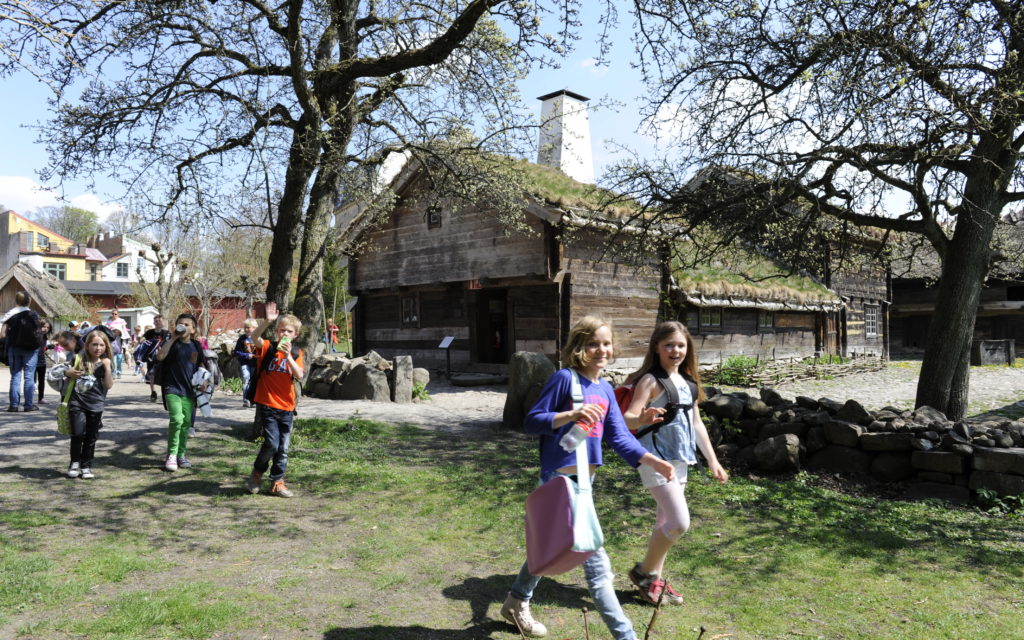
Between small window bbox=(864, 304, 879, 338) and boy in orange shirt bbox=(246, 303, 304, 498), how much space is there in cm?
2736

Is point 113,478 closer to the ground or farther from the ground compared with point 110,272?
closer to the ground

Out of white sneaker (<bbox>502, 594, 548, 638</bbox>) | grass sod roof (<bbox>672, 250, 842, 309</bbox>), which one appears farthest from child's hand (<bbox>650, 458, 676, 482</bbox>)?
grass sod roof (<bbox>672, 250, 842, 309</bbox>)

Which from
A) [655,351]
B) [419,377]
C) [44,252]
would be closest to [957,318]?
[655,351]

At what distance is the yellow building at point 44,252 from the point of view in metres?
55.8

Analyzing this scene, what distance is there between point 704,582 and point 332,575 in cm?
244

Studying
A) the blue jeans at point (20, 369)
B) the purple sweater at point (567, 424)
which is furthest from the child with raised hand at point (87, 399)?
the blue jeans at point (20, 369)

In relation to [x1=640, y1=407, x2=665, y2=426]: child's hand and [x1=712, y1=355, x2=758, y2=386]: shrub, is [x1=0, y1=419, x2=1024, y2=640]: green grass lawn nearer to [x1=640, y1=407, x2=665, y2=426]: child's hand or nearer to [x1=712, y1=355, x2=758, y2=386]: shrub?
[x1=640, y1=407, x2=665, y2=426]: child's hand

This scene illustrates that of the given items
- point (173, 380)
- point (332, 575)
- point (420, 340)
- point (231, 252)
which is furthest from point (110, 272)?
point (332, 575)

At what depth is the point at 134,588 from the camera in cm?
405

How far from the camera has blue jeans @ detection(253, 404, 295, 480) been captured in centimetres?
617

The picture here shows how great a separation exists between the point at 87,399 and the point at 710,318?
16.9 m

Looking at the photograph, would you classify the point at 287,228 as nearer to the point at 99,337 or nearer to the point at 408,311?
the point at 99,337

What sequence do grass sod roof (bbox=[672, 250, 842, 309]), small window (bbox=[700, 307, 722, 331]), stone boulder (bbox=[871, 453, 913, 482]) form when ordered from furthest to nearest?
1. small window (bbox=[700, 307, 722, 331])
2. grass sod roof (bbox=[672, 250, 842, 309])
3. stone boulder (bbox=[871, 453, 913, 482])

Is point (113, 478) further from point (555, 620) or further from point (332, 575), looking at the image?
point (555, 620)
